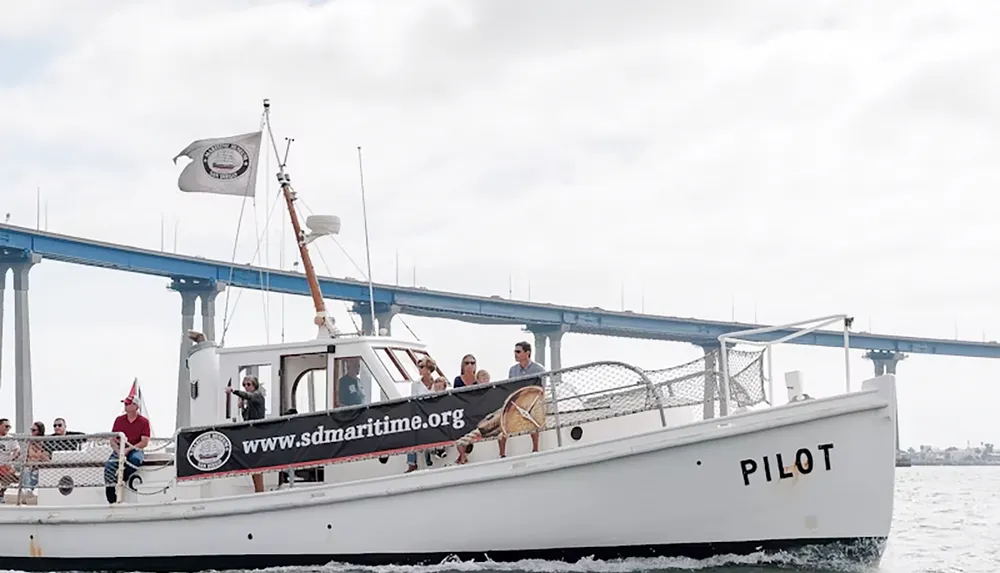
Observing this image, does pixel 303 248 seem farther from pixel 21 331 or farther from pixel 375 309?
pixel 375 309

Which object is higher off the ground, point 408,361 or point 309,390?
point 408,361

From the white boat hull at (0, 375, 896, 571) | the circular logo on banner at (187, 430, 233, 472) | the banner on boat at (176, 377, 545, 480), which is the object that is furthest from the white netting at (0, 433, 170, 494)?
the white boat hull at (0, 375, 896, 571)

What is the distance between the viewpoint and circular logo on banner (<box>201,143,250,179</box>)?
16.0 metres

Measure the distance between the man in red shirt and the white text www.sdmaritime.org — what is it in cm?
158

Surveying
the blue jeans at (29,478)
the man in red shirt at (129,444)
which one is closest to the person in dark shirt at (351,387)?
the man in red shirt at (129,444)

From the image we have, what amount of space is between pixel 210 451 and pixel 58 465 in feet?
7.63

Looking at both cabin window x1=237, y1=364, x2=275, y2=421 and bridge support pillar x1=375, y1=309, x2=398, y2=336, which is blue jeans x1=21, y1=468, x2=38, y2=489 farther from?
bridge support pillar x1=375, y1=309, x2=398, y2=336

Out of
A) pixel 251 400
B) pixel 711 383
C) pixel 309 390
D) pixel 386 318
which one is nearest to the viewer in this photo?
pixel 711 383

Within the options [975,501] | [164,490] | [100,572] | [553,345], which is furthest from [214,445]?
[553,345]

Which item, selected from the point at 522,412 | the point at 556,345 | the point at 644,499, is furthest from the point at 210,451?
the point at 556,345

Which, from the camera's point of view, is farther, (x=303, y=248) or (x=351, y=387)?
(x=303, y=248)

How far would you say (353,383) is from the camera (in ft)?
47.3

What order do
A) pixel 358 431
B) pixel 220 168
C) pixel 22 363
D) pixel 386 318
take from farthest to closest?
pixel 386 318
pixel 22 363
pixel 220 168
pixel 358 431

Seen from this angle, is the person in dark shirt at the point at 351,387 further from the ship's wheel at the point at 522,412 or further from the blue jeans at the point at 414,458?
the ship's wheel at the point at 522,412
